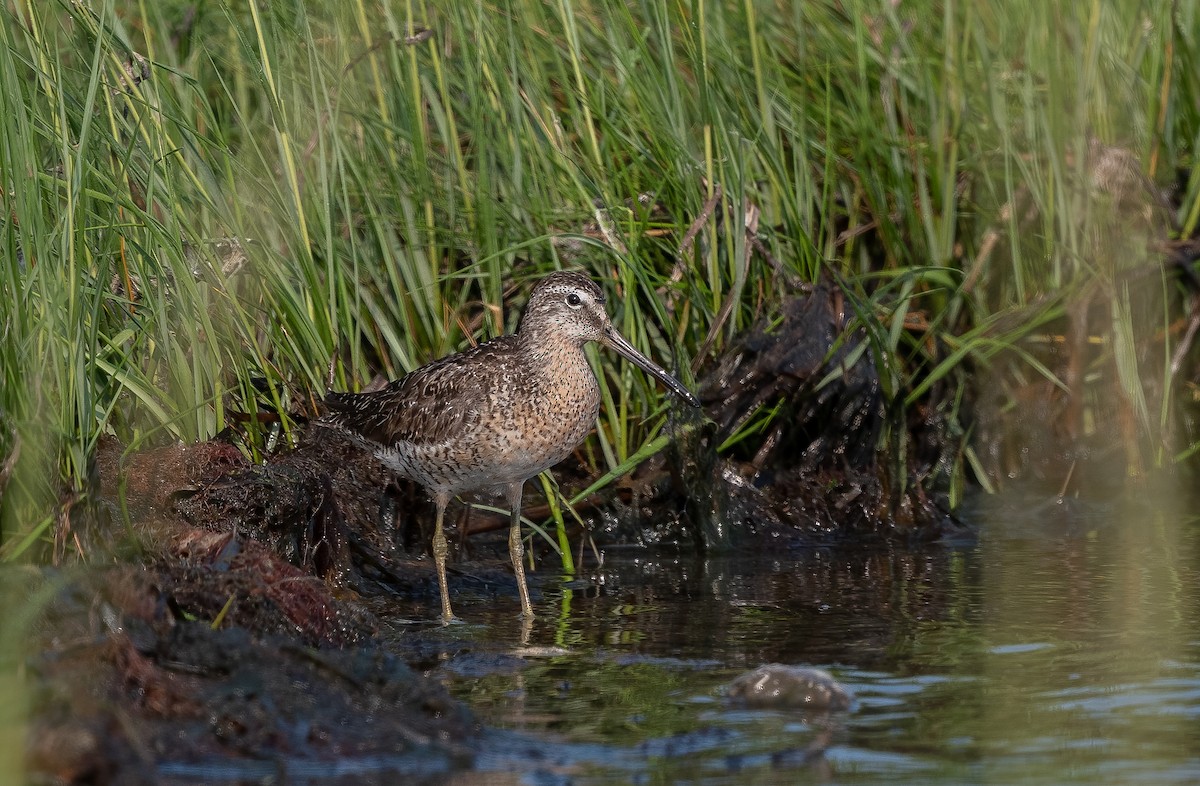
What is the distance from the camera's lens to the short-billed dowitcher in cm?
596

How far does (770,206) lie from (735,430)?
3.28ft

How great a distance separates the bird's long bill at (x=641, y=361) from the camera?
619 centimetres

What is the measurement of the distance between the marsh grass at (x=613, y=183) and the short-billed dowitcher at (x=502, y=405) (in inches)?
12.0

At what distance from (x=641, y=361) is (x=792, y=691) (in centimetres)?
220

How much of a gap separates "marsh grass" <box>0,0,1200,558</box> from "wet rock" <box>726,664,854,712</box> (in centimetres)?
209

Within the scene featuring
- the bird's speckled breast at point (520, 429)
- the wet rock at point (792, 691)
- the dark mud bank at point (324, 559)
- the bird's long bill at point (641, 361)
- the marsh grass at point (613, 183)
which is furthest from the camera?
the bird's long bill at point (641, 361)

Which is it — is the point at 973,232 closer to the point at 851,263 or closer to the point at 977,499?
the point at 851,263

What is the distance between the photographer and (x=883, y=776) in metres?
3.64

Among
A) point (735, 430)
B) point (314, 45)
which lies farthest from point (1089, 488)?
point (314, 45)

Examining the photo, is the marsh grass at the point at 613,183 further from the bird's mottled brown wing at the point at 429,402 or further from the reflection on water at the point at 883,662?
the reflection on water at the point at 883,662

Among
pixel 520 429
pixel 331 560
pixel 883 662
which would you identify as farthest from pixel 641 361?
pixel 883 662

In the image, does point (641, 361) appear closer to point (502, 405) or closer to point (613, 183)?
point (502, 405)

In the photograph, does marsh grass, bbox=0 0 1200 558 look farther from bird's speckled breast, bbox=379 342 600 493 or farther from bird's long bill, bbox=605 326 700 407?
bird's speckled breast, bbox=379 342 600 493

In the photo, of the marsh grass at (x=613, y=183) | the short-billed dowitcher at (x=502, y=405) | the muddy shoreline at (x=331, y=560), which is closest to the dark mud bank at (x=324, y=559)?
the muddy shoreline at (x=331, y=560)
